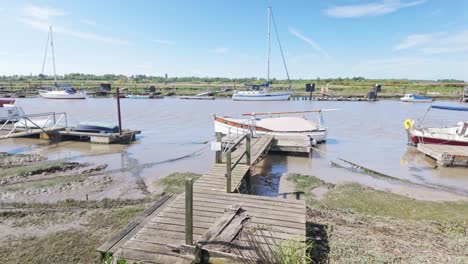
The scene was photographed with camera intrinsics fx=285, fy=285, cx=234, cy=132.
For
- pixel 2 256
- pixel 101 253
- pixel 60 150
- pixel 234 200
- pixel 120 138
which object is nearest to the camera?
pixel 101 253

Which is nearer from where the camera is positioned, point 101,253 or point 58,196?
point 101,253

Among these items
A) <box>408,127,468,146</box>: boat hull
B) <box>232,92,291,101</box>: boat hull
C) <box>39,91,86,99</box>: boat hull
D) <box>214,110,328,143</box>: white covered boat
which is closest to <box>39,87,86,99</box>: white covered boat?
<box>39,91,86,99</box>: boat hull

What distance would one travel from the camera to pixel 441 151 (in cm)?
1156

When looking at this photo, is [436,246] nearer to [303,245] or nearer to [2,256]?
[303,245]

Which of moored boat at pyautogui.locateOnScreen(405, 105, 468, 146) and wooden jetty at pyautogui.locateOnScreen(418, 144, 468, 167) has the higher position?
moored boat at pyautogui.locateOnScreen(405, 105, 468, 146)

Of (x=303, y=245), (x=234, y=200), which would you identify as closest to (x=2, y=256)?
(x=234, y=200)

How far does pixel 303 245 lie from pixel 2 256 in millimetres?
4514

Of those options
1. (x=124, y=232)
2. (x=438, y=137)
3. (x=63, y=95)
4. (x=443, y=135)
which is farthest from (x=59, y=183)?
(x=63, y=95)

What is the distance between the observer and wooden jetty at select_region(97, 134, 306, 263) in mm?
3607

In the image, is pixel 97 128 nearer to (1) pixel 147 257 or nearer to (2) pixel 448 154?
(1) pixel 147 257

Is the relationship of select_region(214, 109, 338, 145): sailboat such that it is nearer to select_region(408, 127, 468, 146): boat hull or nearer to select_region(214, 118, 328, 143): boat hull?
select_region(214, 118, 328, 143): boat hull

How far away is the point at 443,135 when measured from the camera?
13.2m

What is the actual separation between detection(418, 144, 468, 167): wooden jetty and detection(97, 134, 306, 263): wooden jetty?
9021mm

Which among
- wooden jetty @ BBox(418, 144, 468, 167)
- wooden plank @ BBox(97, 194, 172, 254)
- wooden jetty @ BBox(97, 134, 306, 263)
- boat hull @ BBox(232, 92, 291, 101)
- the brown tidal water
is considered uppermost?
boat hull @ BBox(232, 92, 291, 101)
